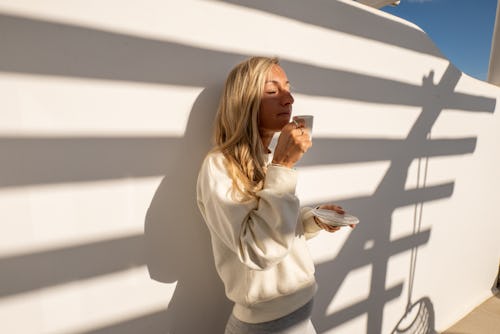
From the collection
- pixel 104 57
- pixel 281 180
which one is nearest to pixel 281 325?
pixel 281 180

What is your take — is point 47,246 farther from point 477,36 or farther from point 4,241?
point 477,36

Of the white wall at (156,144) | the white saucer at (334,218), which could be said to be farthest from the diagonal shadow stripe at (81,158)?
the white saucer at (334,218)

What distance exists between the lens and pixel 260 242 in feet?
2.77

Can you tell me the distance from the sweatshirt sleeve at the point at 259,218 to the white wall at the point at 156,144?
0.79 feet

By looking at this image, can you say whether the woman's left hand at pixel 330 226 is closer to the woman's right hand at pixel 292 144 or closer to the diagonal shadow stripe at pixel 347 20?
the woman's right hand at pixel 292 144

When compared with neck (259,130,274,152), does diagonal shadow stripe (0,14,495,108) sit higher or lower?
higher

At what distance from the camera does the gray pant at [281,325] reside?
3.26 feet

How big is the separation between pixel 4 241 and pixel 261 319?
2.41ft

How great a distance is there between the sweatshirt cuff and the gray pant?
1.40 feet

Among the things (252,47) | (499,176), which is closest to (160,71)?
(252,47)

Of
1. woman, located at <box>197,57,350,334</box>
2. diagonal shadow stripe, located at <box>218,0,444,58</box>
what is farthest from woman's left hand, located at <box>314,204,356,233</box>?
diagonal shadow stripe, located at <box>218,0,444,58</box>

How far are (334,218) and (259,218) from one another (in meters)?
0.28

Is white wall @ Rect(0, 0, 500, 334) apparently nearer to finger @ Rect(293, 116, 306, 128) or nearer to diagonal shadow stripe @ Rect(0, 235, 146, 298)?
diagonal shadow stripe @ Rect(0, 235, 146, 298)

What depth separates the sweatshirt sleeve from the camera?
85 cm
